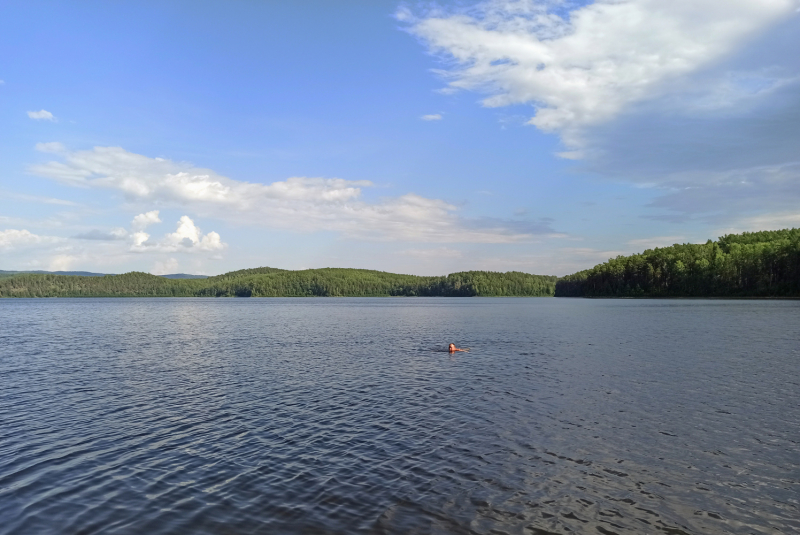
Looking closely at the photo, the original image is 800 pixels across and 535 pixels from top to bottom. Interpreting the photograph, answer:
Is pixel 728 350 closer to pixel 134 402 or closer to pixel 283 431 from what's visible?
pixel 283 431

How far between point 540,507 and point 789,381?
29331 millimetres

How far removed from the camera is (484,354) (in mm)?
52375

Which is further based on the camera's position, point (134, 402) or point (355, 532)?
point (134, 402)

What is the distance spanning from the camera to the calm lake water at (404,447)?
14.7m

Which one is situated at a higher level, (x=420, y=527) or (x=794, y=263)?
(x=794, y=263)

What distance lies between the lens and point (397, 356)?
2016 inches

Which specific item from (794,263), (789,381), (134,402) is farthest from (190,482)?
(794,263)

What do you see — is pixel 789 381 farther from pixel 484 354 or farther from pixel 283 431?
pixel 283 431

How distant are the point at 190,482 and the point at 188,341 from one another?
180ft

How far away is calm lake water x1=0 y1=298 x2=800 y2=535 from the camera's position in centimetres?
1470

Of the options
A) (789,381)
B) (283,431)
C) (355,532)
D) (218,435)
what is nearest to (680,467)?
(355,532)

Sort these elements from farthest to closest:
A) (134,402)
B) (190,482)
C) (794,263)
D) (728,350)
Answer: (794,263) < (728,350) < (134,402) < (190,482)

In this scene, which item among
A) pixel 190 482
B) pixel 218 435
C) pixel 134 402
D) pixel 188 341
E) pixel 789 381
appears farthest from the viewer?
pixel 188 341

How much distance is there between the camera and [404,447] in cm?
2095
